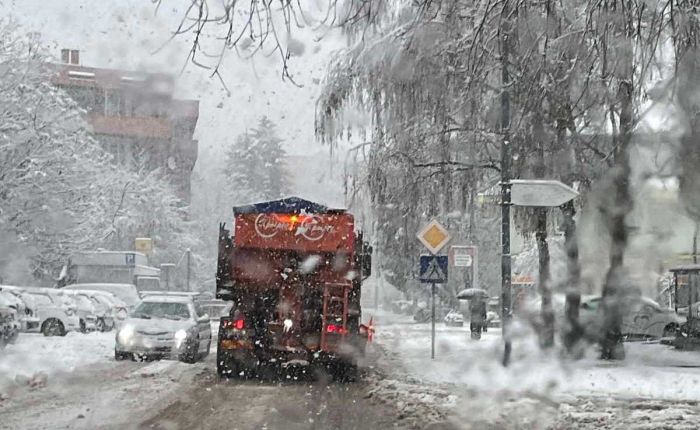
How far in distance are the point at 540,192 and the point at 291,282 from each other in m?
4.84

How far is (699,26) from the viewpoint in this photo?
9445 mm

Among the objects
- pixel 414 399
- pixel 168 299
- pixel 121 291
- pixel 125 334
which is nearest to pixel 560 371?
pixel 414 399

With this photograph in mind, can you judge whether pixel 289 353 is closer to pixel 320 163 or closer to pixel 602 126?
pixel 320 163

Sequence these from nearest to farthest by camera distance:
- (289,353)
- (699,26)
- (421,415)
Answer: (699,26) < (421,415) < (289,353)

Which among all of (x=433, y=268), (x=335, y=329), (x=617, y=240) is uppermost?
(x=617, y=240)

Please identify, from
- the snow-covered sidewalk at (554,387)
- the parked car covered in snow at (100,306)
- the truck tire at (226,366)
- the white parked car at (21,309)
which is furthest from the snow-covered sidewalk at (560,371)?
the parked car covered in snow at (100,306)

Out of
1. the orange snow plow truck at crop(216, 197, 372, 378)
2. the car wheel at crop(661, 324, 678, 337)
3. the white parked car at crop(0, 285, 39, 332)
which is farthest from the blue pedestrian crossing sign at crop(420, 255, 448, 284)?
the white parked car at crop(0, 285, 39, 332)

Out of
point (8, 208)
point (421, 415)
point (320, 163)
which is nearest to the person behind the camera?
point (421, 415)

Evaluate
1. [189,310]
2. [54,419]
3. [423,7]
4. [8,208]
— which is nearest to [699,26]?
[423,7]

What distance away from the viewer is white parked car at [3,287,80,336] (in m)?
29.8

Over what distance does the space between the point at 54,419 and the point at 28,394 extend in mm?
2935

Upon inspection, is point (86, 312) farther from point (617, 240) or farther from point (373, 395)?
point (373, 395)

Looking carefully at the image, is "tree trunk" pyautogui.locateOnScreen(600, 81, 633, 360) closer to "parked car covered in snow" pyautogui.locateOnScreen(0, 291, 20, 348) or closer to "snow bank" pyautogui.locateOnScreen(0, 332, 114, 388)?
"snow bank" pyautogui.locateOnScreen(0, 332, 114, 388)

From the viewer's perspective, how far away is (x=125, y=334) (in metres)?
20.9
